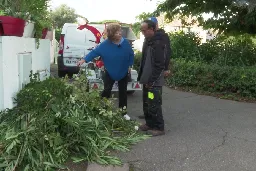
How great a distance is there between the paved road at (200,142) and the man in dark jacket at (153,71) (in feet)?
1.06

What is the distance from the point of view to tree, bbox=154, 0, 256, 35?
35.0ft

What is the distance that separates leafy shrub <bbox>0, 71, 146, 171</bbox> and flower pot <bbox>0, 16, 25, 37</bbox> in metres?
0.87

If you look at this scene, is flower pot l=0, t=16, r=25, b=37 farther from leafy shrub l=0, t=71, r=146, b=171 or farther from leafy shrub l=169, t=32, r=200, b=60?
leafy shrub l=169, t=32, r=200, b=60

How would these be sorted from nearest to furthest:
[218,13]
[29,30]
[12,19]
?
1. [12,19]
2. [29,30]
3. [218,13]

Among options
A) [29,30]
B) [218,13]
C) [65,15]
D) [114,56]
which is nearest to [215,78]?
[218,13]

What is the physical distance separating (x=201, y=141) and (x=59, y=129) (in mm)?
2201

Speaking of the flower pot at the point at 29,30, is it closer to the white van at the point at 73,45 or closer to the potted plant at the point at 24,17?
the potted plant at the point at 24,17

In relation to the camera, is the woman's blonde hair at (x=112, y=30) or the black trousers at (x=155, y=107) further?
the woman's blonde hair at (x=112, y=30)

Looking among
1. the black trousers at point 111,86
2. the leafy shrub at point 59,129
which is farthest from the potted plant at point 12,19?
the black trousers at point 111,86

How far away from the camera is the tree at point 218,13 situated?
10.7 m

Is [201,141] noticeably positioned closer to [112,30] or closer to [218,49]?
[112,30]

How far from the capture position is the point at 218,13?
36.2 ft

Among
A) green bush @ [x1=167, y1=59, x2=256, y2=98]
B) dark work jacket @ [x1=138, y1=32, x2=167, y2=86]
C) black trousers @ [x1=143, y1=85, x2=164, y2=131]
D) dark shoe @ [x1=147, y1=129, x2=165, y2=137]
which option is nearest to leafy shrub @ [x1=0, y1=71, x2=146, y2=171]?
dark shoe @ [x1=147, y1=129, x2=165, y2=137]

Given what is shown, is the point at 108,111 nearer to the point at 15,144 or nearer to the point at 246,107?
the point at 15,144
